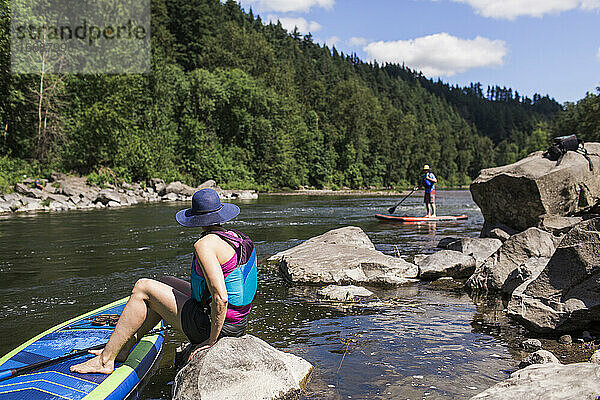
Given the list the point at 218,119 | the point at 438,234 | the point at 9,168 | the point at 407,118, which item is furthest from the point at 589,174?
the point at 407,118

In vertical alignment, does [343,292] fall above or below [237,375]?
below

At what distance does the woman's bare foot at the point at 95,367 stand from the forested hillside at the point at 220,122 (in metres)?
27.1

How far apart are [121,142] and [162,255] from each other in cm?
2591

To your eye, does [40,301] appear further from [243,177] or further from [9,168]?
[243,177]

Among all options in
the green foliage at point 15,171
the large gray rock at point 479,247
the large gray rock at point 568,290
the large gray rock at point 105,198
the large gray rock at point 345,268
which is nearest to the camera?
the large gray rock at point 568,290

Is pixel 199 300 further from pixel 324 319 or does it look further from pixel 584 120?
pixel 584 120

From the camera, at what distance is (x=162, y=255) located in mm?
11438

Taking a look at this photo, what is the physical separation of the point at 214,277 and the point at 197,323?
0.57 m

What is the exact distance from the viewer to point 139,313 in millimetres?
4215

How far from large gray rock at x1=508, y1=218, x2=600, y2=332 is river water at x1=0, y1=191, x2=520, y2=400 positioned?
0.39 m

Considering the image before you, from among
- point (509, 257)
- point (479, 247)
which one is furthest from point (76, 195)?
point (509, 257)

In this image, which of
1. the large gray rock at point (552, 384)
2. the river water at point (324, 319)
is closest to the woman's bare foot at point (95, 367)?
the river water at point (324, 319)

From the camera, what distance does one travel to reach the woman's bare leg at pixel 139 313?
4.15 metres

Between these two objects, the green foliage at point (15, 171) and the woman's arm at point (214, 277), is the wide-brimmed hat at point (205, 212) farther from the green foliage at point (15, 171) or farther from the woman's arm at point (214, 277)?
the green foliage at point (15, 171)
